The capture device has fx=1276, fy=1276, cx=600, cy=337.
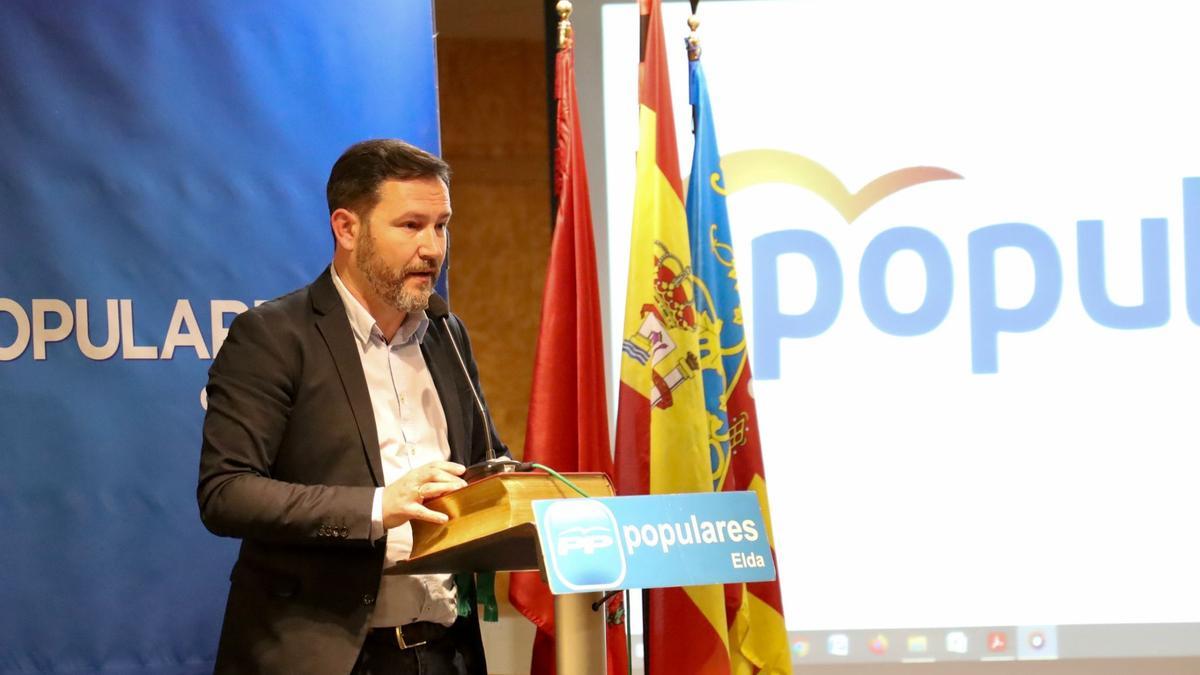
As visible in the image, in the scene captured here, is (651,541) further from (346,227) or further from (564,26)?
(564,26)

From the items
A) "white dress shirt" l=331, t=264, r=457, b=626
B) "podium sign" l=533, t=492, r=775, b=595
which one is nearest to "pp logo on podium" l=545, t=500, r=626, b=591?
"podium sign" l=533, t=492, r=775, b=595

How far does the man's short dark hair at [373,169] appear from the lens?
2.17m

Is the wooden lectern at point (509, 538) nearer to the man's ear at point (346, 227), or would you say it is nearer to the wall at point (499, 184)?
the man's ear at point (346, 227)

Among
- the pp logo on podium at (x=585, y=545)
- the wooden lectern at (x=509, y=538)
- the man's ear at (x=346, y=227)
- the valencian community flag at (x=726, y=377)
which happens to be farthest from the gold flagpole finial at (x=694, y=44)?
the pp logo on podium at (x=585, y=545)

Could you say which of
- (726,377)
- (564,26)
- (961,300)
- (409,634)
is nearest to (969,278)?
(961,300)

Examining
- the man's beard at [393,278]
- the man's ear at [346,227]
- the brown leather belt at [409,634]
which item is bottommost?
the brown leather belt at [409,634]

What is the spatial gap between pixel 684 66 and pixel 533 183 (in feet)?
2.57

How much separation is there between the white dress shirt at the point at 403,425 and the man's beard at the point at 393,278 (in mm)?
91

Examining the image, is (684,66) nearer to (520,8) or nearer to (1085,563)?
(520,8)

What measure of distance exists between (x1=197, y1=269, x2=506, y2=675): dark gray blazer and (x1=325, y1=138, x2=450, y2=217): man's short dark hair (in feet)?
0.63

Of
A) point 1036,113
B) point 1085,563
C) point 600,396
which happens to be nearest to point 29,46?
point 600,396

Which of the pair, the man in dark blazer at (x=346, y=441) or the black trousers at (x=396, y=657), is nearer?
the man in dark blazer at (x=346, y=441)

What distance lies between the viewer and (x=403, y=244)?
2137mm

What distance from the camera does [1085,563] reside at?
12.0 ft
